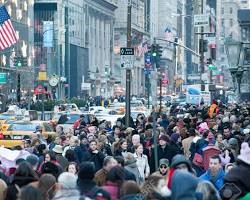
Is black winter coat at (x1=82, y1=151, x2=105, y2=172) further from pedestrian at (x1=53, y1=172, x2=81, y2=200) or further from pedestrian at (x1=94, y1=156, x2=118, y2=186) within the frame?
pedestrian at (x1=53, y1=172, x2=81, y2=200)

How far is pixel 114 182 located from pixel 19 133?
60.8ft

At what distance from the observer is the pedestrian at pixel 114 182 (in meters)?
12.1

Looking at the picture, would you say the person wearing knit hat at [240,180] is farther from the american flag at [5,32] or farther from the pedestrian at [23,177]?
the american flag at [5,32]

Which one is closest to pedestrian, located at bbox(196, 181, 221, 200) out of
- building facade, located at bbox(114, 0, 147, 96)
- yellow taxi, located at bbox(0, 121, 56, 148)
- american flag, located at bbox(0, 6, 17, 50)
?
yellow taxi, located at bbox(0, 121, 56, 148)

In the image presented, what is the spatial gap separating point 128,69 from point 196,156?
44.6 ft

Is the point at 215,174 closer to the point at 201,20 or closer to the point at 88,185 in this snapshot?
the point at 88,185

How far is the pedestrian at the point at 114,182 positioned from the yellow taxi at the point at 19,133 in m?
15.8

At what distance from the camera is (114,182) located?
12.3m

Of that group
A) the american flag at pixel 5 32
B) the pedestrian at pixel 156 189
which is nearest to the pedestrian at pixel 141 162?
the pedestrian at pixel 156 189

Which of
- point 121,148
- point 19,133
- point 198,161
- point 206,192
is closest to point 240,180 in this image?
point 206,192

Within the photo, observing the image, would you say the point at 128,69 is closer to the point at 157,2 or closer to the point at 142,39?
the point at 142,39

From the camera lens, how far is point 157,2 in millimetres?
188875

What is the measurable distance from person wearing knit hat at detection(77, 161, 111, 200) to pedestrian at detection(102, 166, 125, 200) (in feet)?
0.74

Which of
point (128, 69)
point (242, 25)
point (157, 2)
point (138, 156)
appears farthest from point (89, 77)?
point (138, 156)
